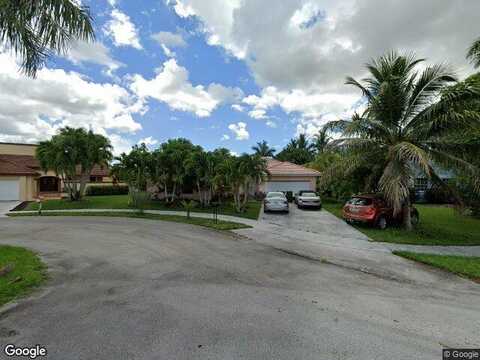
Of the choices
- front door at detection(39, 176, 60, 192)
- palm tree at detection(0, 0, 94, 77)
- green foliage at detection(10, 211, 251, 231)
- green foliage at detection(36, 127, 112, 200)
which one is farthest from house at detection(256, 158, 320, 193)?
front door at detection(39, 176, 60, 192)

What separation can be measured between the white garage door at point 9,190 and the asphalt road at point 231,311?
23075 millimetres

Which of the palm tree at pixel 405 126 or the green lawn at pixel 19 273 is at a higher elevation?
the palm tree at pixel 405 126

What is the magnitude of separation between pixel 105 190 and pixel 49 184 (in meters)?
6.48

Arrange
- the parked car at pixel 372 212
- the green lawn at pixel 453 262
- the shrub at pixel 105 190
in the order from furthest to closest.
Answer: the shrub at pixel 105 190, the parked car at pixel 372 212, the green lawn at pixel 453 262

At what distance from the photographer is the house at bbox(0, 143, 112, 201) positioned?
2377cm

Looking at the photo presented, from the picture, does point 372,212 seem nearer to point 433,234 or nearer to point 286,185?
point 433,234

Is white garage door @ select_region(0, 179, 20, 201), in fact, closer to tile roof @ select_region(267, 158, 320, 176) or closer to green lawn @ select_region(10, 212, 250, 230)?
green lawn @ select_region(10, 212, 250, 230)

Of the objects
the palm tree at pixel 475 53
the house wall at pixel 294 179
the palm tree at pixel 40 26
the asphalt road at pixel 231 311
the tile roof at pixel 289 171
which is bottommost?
the asphalt road at pixel 231 311

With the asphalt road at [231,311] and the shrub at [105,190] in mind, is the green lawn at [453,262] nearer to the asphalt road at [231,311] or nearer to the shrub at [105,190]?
the asphalt road at [231,311]

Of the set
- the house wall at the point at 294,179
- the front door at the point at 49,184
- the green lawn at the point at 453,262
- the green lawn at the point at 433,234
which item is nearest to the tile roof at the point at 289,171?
the house wall at the point at 294,179

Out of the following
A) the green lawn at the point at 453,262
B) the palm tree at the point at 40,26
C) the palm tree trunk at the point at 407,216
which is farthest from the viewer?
the palm tree trunk at the point at 407,216

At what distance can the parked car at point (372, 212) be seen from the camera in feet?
39.9

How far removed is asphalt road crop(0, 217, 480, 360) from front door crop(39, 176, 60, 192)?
28.8 metres

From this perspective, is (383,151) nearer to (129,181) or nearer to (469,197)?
(469,197)
